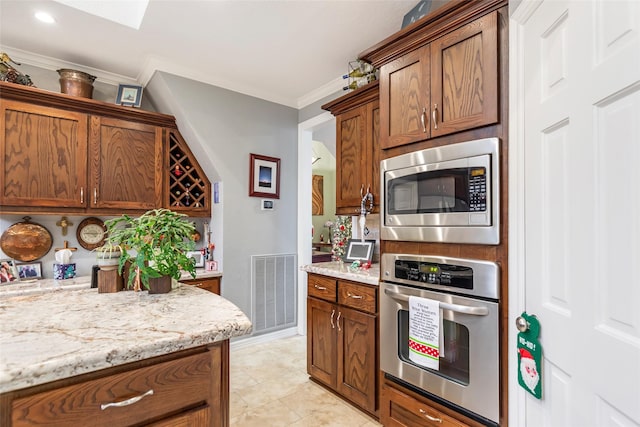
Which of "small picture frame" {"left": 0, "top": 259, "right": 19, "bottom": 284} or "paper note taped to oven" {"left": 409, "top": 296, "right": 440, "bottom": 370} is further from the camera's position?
"small picture frame" {"left": 0, "top": 259, "right": 19, "bottom": 284}

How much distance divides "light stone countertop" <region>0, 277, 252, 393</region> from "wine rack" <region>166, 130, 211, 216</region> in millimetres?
1840

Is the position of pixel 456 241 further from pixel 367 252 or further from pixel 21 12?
pixel 21 12

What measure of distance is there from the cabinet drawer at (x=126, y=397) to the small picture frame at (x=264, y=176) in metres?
2.47

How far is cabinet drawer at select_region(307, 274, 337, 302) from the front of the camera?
2.29m

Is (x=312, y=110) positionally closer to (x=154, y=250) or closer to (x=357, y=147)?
(x=357, y=147)

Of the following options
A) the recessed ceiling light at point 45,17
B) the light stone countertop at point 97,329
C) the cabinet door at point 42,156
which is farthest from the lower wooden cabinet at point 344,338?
the recessed ceiling light at point 45,17

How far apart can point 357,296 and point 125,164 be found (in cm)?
234

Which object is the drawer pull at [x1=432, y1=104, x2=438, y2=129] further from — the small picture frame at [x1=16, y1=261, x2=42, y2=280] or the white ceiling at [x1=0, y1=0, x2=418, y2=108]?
the small picture frame at [x1=16, y1=261, x2=42, y2=280]

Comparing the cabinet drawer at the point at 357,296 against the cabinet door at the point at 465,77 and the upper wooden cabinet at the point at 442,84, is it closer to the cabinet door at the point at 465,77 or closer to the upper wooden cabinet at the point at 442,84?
the upper wooden cabinet at the point at 442,84

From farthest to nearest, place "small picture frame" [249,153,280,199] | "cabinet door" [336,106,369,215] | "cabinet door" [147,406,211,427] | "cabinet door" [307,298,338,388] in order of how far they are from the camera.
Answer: "small picture frame" [249,153,280,199]
"cabinet door" [336,106,369,215]
"cabinet door" [307,298,338,388]
"cabinet door" [147,406,211,427]

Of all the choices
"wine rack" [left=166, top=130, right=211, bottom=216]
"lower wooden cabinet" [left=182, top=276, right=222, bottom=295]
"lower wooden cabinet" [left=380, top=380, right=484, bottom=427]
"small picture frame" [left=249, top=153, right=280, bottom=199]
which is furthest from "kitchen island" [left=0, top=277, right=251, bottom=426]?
"small picture frame" [left=249, top=153, right=280, bottom=199]

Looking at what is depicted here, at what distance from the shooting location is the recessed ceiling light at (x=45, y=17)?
212 cm
